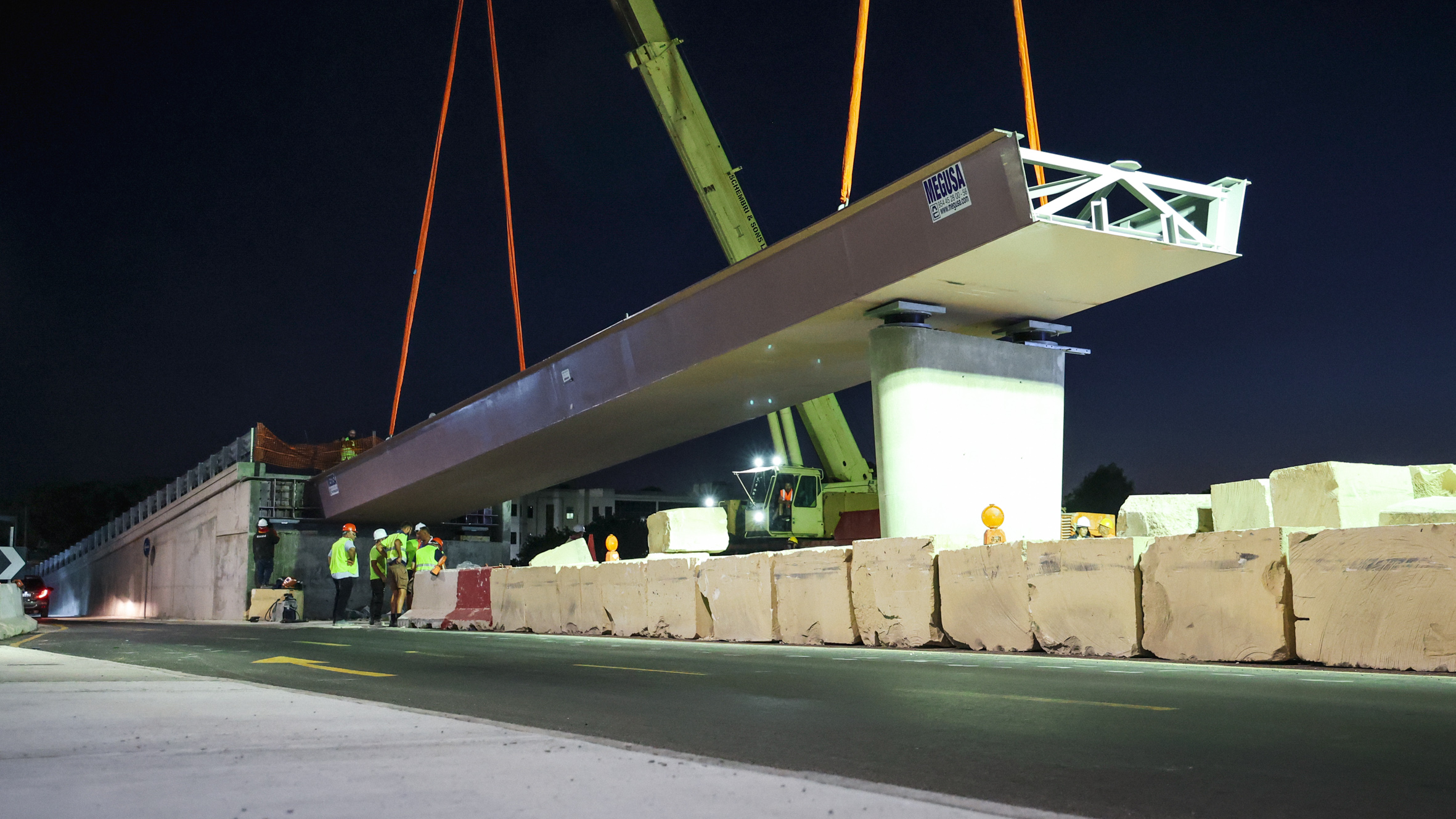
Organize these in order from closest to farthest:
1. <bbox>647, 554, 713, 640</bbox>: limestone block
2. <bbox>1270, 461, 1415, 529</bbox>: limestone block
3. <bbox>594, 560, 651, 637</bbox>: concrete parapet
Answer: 1. <bbox>1270, 461, 1415, 529</bbox>: limestone block
2. <bbox>647, 554, 713, 640</bbox>: limestone block
3. <bbox>594, 560, 651, 637</bbox>: concrete parapet

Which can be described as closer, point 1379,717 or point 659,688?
point 1379,717

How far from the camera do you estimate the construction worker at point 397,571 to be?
2317cm

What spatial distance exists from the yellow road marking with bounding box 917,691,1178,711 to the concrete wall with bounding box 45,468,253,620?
28.4 meters

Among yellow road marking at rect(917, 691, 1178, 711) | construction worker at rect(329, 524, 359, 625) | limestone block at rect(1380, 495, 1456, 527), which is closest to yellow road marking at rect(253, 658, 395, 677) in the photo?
yellow road marking at rect(917, 691, 1178, 711)

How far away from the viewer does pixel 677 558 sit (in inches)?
644

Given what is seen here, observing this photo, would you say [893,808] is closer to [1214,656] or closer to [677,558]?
[1214,656]

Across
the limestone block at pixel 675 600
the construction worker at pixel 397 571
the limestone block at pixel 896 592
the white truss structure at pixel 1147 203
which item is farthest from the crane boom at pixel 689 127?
the limestone block at pixel 896 592

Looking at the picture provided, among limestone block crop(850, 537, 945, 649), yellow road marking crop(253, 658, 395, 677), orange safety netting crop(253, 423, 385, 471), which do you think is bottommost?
yellow road marking crop(253, 658, 395, 677)

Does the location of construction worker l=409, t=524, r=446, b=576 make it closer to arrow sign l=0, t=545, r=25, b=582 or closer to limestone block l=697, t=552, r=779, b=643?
arrow sign l=0, t=545, r=25, b=582

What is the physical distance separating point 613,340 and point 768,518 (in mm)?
12813

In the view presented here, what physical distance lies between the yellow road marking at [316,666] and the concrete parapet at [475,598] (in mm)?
8702

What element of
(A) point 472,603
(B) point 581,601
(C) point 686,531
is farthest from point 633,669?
(A) point 472,603

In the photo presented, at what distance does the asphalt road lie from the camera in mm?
4359

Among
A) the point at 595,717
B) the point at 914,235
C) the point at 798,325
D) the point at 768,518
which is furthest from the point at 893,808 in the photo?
the point at 768,518
